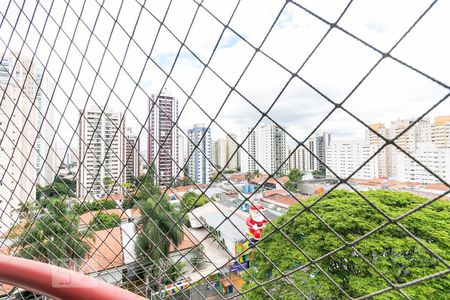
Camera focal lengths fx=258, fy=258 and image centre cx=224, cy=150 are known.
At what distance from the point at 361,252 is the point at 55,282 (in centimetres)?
240

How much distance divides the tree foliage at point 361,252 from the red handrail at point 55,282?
1991 millimetres

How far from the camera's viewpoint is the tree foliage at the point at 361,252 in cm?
211

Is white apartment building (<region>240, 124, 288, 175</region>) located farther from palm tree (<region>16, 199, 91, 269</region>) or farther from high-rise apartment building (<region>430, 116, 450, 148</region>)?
palm tree (<region>16, 199, 91, 269</region>)

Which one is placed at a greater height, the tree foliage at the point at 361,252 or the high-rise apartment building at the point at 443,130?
the high-rise apartment building at the point at 443,130

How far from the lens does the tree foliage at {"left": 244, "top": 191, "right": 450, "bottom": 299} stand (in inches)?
83.0

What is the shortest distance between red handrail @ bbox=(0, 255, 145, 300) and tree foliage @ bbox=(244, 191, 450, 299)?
1.99m

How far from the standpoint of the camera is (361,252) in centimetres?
219

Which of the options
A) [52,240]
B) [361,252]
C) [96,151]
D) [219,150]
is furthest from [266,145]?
[52,240]

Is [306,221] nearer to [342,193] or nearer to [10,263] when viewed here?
[342,193]

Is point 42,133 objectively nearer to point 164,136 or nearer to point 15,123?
point 15,123

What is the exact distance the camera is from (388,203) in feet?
9.55

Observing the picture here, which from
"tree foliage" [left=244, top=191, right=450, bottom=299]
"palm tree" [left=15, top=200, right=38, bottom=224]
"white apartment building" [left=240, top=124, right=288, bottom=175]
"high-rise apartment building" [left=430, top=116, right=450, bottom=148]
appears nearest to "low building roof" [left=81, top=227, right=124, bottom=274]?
"palm tree" [left=15, top=200, right=38, bottom=224]

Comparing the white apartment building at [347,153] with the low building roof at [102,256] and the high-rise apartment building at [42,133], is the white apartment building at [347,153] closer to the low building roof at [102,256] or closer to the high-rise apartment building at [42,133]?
the low building roof at [102,256]

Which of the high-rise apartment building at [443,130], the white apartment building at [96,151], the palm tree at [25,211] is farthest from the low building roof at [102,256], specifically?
the high-rise apartment building at [443,130]
